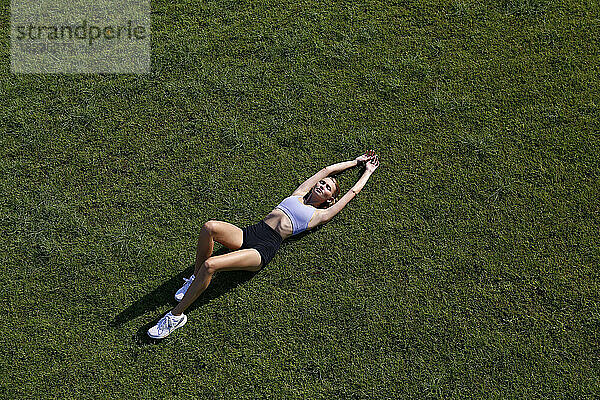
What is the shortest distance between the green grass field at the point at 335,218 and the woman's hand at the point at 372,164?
248mm

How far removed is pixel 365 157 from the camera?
764 centimetres

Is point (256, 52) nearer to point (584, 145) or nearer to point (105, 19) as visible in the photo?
point (105, 19)

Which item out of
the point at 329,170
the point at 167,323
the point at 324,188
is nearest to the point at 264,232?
the point at 324,188

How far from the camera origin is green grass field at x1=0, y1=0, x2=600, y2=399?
22.2ft

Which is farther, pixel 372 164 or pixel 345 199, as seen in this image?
pixel 372 164

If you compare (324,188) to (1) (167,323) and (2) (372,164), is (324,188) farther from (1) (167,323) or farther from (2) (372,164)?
(1) (167,323)

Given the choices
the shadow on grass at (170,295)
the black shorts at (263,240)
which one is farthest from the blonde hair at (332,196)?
the shadow on grass at (170,295)

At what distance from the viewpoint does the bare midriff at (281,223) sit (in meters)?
7.07

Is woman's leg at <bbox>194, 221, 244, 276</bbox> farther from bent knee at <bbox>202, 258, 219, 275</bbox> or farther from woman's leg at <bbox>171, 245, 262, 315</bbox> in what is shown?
bent knee at <bbox>202, 258, 219, 275</bbox>

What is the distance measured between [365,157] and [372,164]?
0.14 metres

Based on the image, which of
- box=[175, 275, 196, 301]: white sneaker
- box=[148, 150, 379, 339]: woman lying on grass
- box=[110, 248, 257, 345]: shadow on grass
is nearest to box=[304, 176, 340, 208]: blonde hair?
box=[148, 150, 379, 339]: woman lying on grass

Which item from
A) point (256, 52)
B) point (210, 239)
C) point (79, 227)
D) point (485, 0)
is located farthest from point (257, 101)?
point (485, 0)

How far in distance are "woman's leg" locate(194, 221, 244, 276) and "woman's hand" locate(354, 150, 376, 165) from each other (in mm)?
1926

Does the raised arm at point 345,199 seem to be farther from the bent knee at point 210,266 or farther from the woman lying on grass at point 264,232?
the bent knee at point 210,266
